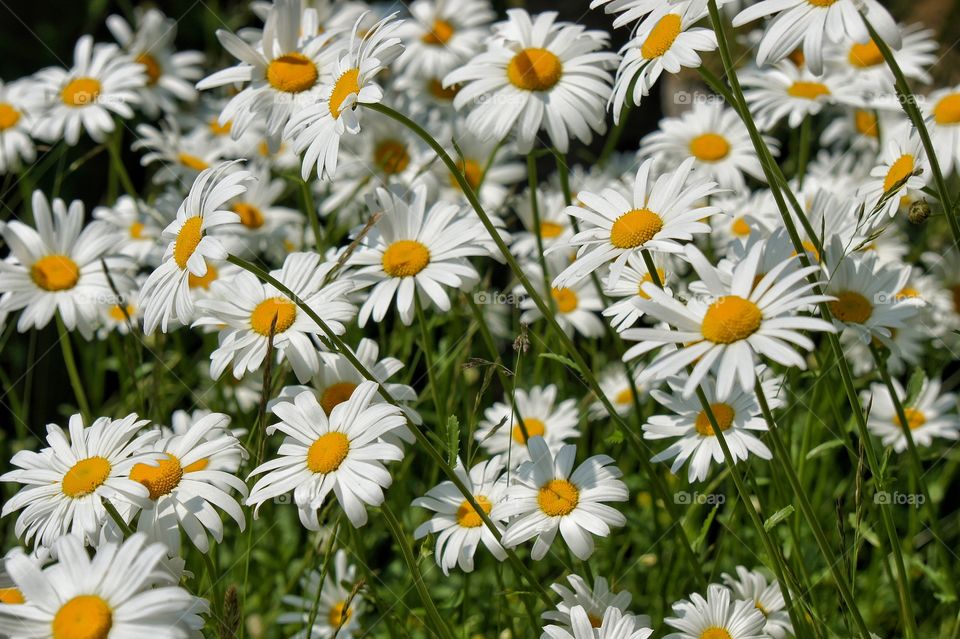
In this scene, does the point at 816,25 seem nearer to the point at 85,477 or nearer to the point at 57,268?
the point at 85,477

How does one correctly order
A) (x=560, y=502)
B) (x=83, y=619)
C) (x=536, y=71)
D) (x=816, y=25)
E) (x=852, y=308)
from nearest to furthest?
(x=83, y=619) < (x=816, y=25) < (x=560, y=502) < (x=852, y=308) < (x=536, y=71)

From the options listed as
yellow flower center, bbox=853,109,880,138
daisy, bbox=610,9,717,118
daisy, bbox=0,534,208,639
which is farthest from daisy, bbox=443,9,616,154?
yellow flower center, bbox=853,109,880,138

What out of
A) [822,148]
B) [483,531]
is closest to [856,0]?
[483,531]

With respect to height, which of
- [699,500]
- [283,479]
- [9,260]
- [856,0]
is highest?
[9,260]

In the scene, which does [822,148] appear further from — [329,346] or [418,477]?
[329,346]

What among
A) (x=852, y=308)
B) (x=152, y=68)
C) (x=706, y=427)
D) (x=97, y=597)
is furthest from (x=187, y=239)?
(x=152, y=68)

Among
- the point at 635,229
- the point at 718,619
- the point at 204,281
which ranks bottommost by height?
the point at 718,619

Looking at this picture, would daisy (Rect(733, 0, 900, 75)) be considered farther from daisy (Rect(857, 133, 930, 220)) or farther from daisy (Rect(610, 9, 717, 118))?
daisy (Rect(857, 133, 930, 220))
